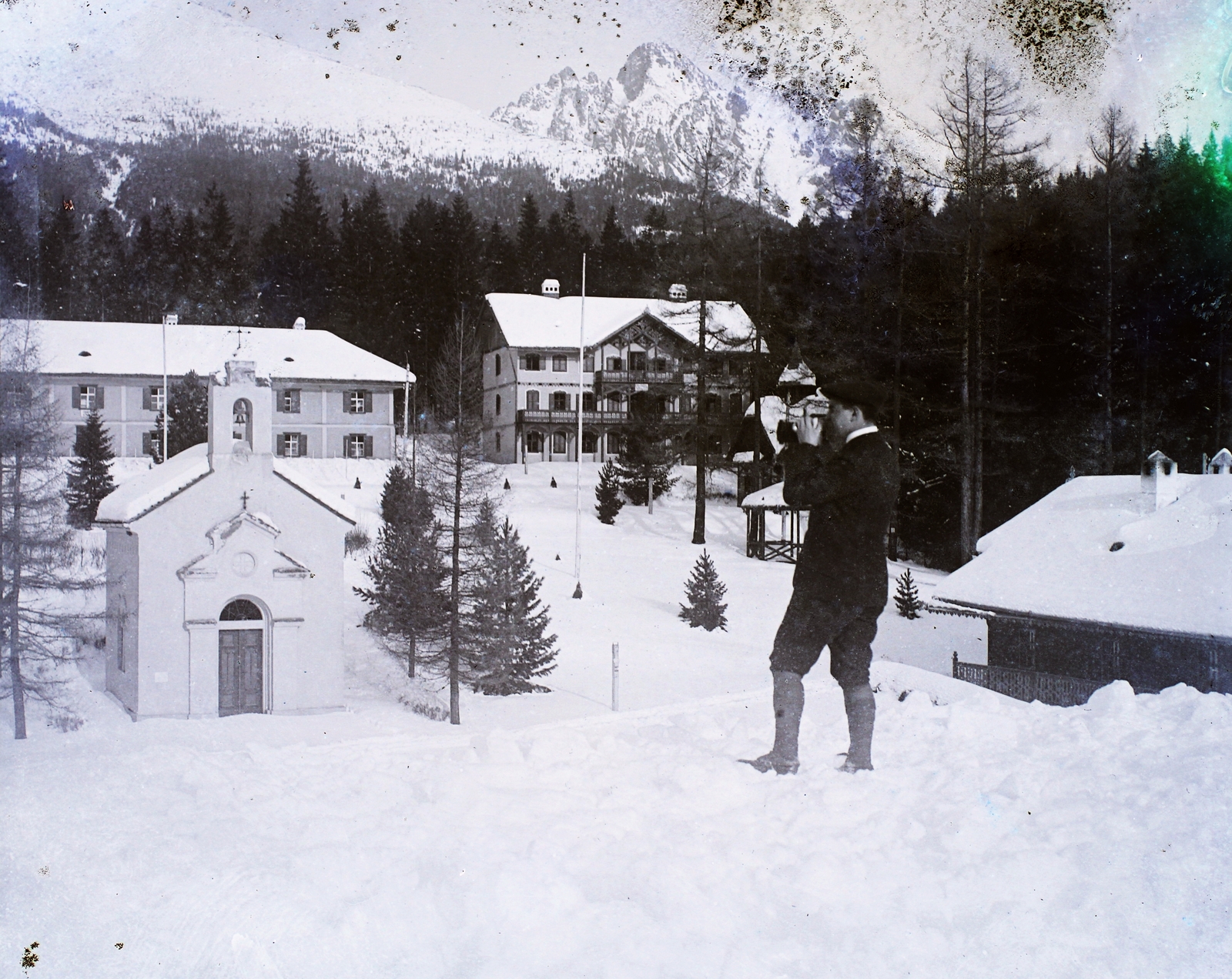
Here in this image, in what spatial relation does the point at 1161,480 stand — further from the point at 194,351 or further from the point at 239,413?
the point at 194,351

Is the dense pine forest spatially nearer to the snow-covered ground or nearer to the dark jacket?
the dark jacket

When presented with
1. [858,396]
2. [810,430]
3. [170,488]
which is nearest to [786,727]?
[810,430]

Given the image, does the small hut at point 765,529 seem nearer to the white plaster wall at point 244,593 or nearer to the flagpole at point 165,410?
the white plaster wall at point 244,593

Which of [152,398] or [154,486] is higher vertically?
[152,398]

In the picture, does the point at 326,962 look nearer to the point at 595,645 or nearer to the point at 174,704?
the point at 174,704

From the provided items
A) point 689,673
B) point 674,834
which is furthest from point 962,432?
point 674,834

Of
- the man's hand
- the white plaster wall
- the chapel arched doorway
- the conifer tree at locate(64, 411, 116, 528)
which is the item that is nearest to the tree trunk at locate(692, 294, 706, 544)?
the white plaster wall
